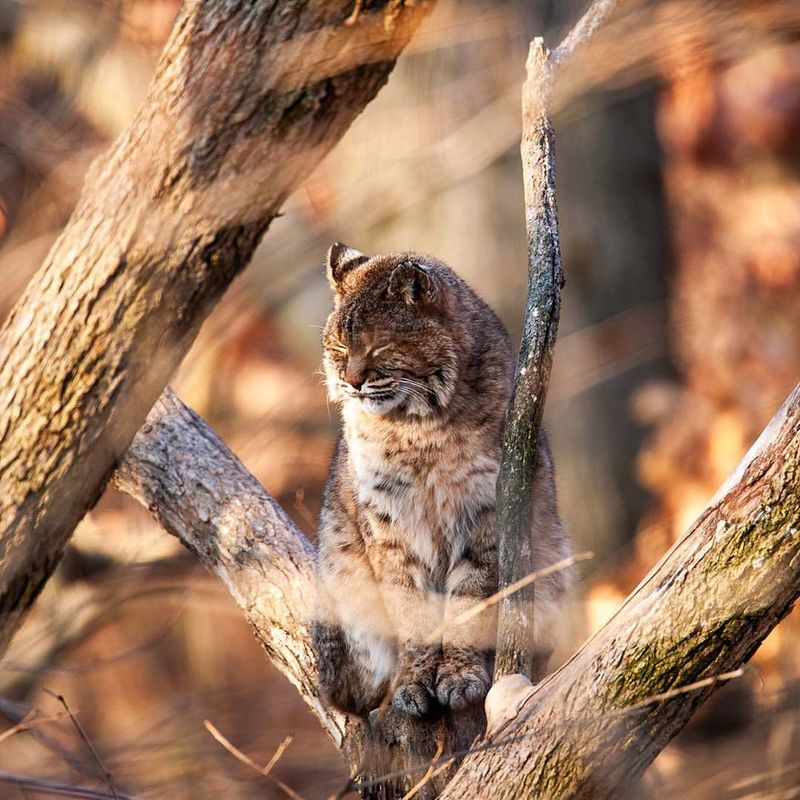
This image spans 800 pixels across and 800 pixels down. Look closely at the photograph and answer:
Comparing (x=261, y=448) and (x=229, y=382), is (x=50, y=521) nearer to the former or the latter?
(x=261, y=448)

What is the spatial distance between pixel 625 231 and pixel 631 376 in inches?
39.6

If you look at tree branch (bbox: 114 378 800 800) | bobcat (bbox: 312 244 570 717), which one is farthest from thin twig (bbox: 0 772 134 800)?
bobcat (bbox: 312 244 570 717)

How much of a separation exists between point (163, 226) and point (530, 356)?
3.50 ft

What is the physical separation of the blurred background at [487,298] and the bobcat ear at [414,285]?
0.26 meters

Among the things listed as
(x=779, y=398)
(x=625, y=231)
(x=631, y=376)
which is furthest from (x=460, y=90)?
(x=779, y=398)

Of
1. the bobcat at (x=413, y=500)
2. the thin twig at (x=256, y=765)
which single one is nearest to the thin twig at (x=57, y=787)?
the thin twig at (x=256, y=765)

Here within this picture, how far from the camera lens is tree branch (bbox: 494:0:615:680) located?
3.09 m

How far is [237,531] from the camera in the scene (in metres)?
4.36

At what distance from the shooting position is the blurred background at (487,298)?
12.8 feet

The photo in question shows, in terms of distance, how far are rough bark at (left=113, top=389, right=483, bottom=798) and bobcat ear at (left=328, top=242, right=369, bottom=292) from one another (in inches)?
30.7

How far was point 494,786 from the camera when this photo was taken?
9.27ft

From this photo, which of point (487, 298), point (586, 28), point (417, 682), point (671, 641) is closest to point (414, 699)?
point (417, 682)

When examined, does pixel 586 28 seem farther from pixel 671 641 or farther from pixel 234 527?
pixel 234 527

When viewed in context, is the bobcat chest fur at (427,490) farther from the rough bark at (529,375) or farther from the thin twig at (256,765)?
the thin twig at (256,765)
